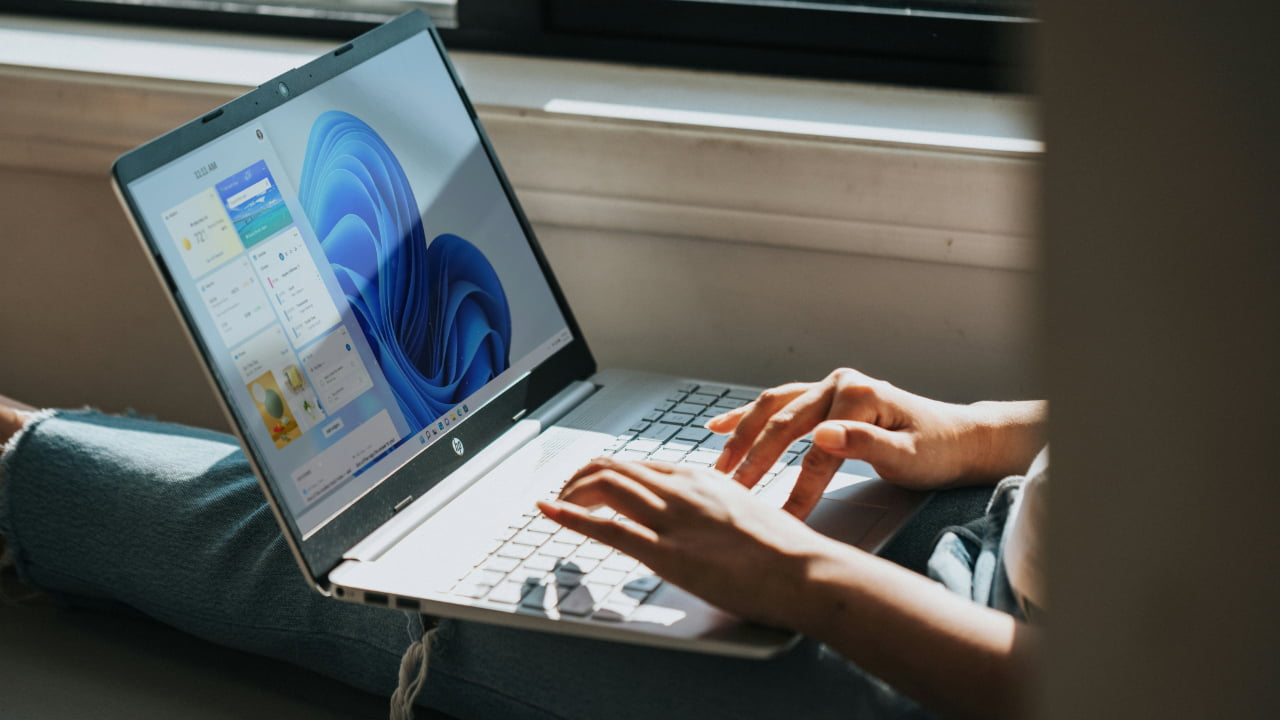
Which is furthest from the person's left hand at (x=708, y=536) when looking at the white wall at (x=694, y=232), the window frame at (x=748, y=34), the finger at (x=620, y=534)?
the window frame at (x=748, y=34)

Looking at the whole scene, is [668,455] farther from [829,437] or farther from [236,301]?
[236,301]

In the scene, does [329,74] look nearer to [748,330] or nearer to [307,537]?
[307,537]

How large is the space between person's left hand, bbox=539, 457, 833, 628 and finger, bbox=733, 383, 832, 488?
72mm

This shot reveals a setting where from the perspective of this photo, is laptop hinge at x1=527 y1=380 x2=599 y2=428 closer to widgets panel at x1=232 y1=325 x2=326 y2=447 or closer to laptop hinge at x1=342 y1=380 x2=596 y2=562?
laptop hinge at x1=342 y1=380 x2=596 y2=562

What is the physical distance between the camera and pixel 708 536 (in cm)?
60

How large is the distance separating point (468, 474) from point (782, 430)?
217 millimetres

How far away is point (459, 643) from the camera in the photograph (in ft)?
2.37

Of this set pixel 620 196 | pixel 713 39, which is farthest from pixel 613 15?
pixel 620 196

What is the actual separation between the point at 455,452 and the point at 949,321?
425 millimetres

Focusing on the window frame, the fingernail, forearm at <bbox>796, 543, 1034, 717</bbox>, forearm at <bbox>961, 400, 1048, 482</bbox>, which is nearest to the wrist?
forearm at <bbox>796, 543, 1034, 717</bbox>

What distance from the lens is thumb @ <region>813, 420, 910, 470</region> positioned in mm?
682

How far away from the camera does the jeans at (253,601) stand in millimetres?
650

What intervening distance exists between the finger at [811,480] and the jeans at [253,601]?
96 millimetres

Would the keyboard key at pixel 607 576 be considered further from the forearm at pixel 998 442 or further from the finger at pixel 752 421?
the forearm at pixel 998 442
